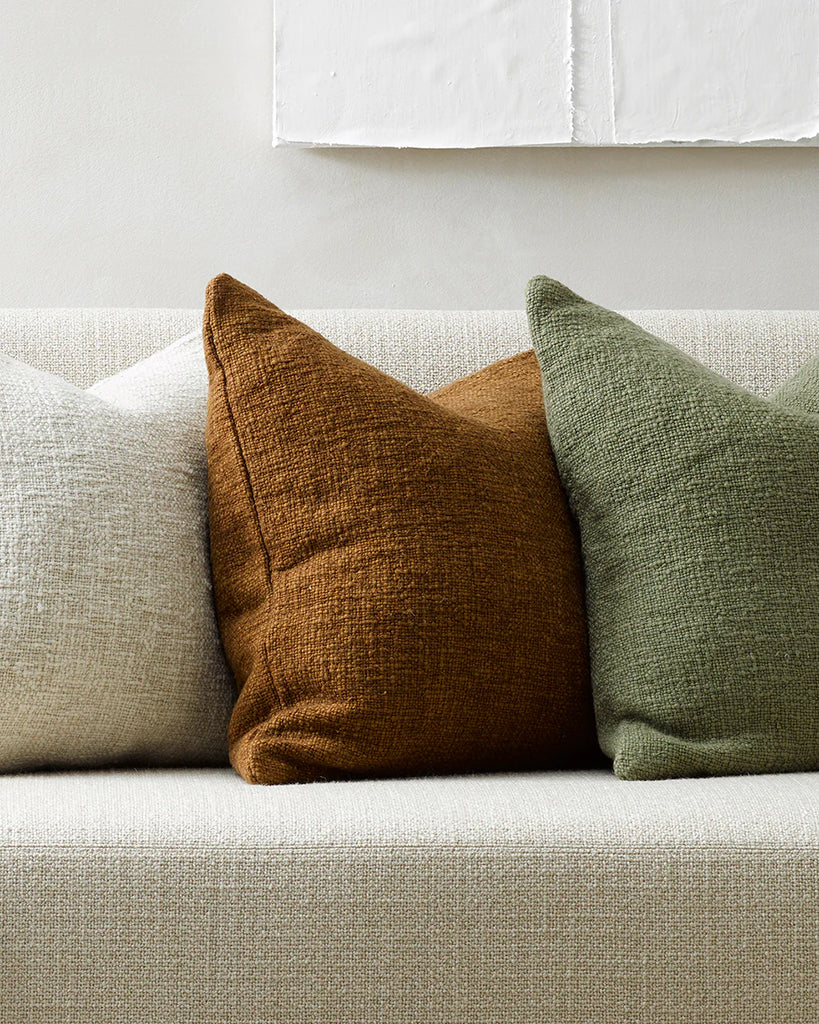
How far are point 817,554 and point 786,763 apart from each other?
7.8 inches

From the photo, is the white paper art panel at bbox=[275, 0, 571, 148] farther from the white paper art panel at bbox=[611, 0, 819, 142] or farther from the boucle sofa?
the boucle sofa

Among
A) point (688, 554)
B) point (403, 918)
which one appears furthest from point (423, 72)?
point (403, 918)

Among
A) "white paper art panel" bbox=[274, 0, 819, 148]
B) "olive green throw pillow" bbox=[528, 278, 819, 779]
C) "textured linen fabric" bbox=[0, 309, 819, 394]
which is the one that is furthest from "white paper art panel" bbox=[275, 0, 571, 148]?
"olive green throw pillow" bbox=[528, 278, 819, 779]

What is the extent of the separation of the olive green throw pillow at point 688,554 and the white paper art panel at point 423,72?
0.64 meters

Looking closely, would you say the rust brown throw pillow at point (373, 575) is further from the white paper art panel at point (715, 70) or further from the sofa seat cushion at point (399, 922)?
the white paper art panel at point (715, 70)

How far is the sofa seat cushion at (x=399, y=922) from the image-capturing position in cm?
71

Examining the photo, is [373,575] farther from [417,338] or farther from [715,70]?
[715,70]

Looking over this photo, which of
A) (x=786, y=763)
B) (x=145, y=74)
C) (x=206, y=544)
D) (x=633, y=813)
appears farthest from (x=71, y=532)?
(x=145, y=74)

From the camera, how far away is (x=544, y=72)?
A: 1.62 m

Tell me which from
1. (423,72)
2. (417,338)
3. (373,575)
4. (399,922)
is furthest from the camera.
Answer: (423,72)

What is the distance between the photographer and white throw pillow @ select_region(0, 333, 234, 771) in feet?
3.09

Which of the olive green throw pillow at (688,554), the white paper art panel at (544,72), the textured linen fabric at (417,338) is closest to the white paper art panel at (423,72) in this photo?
the white paper art panel at (544,72)

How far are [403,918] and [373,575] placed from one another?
32cm

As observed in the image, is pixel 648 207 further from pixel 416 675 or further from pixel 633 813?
pixel 633 813
